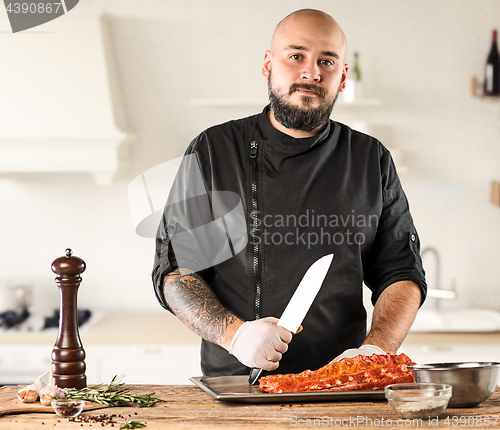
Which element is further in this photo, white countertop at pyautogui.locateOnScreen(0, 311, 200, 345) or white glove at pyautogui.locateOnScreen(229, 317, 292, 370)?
white countertop at pyautogui.locateOnScreen(0, 311, 200, 345)

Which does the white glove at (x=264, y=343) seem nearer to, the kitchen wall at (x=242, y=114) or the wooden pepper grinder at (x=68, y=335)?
the wooden pepper grinder at (x=68, y=335)

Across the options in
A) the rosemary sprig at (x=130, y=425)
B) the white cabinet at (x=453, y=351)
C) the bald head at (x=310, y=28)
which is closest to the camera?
the rosemary sprig at (x=130, y=425)

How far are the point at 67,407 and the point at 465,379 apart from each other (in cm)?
64

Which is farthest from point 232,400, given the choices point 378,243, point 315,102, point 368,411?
point 315,102

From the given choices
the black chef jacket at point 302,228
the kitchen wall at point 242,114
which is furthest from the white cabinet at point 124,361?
the black chef jacket at point 302,228

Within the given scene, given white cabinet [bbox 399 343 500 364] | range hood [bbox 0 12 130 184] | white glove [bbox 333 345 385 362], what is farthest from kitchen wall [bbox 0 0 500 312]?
white glove [bbox 333 345 385 362]

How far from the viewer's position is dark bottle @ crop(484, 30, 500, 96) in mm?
2951

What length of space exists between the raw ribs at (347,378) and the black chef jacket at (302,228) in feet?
1.23

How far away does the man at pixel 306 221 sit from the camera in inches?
55.2

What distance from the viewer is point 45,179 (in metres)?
3.11

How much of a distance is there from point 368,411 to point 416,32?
256 centimetres

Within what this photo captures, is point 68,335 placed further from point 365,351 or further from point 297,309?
point 365,351

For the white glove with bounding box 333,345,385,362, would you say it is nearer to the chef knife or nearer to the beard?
the chef knife

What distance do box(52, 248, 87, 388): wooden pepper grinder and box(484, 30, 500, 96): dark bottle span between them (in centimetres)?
256
